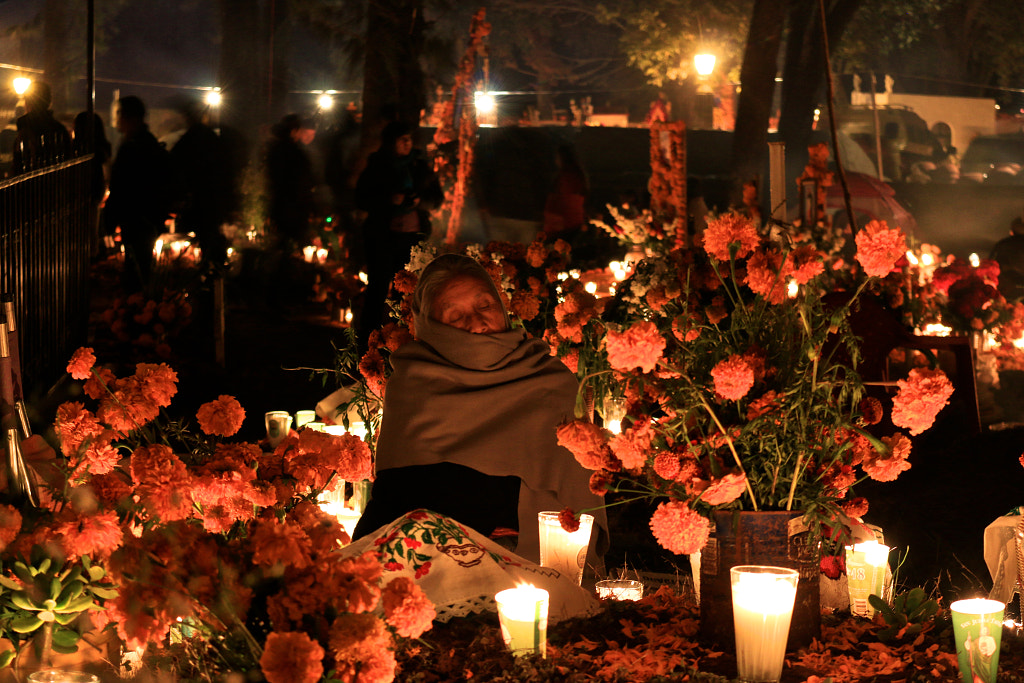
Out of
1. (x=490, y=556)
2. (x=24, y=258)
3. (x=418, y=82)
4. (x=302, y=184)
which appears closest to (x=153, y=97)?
(x=302, y=184)

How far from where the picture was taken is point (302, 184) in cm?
1005

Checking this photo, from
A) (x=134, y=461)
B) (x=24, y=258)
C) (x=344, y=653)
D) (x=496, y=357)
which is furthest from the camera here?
(x=24, y=258)

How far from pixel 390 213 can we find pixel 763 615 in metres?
7.43

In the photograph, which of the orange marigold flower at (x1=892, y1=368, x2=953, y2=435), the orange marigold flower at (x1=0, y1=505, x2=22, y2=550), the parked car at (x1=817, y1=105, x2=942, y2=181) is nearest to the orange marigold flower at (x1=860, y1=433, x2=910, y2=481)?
the orange marigold flower at (x1=892, y1=368, x2=953, y2=435)

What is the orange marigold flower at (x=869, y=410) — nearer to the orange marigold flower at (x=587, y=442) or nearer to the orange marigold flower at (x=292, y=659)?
the orange marigold flower at (x=587, y=442)

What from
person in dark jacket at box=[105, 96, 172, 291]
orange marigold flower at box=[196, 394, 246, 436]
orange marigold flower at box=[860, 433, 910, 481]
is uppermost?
person in dark jacket at box=[105, 96, 172, 291]

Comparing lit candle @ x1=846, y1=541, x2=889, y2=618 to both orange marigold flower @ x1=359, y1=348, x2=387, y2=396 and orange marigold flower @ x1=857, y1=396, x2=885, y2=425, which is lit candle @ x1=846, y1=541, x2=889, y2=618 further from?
orange marigold flower @ x1=359, y1=348, x2=387, y2=396

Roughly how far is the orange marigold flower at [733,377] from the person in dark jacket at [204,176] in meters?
8.19

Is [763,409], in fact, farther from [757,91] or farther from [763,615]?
[757,91]

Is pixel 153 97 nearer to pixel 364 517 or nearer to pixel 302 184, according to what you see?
pixel 302 184

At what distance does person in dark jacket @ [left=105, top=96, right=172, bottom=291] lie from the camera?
8.71 m

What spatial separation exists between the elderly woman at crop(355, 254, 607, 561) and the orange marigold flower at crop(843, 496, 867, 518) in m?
1.16

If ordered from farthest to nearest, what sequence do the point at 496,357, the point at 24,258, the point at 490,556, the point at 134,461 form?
the point at 24,258 < the point at 496,357 < the point at 490,556 < the point at 134,461

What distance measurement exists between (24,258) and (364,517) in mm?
3045
